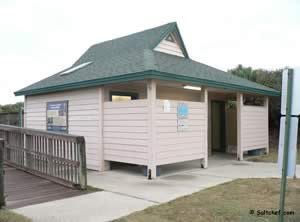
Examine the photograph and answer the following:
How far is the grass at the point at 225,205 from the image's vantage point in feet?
12.3

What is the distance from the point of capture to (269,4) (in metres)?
10.8

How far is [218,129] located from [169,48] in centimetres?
498

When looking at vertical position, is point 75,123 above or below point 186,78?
below

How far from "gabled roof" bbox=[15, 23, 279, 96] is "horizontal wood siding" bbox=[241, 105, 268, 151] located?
0.77 m

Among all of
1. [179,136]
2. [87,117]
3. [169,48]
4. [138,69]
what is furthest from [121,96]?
[169,48]

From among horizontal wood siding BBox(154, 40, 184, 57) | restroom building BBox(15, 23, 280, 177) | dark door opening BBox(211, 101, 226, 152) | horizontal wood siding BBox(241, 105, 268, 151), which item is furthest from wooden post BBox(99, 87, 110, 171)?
dark door opening BBox(211, 101, 226, 152)

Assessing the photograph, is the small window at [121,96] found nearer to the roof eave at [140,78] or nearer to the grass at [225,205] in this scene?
the roof eave at [140,78]

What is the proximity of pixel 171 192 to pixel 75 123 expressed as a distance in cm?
425

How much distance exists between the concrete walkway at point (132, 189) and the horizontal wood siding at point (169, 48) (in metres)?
3.81

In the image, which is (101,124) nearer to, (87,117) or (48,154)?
(87,117)

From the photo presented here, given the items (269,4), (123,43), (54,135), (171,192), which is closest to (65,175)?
(54,135)

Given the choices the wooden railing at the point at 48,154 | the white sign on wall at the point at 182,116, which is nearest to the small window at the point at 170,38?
the white sign on wall at the point at 182,116

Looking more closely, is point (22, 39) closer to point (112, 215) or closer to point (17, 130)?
point (17, 130)

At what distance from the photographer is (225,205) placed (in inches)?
168
